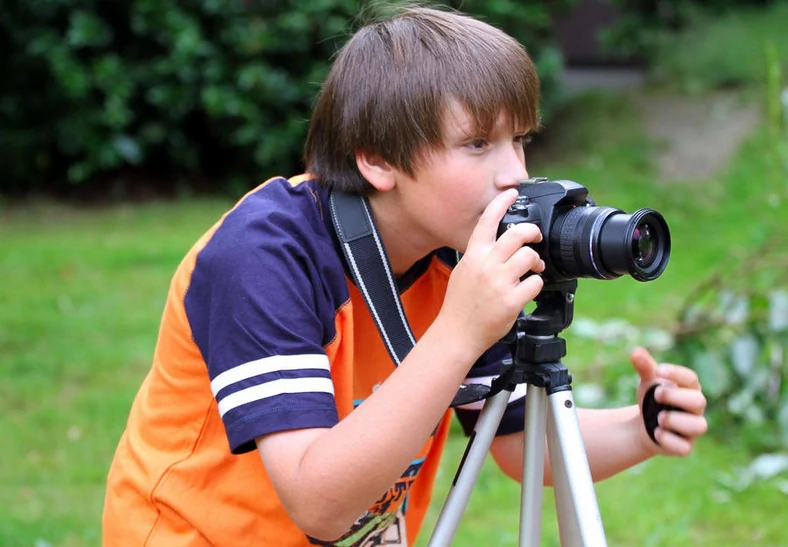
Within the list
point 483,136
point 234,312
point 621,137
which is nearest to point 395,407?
point 234,312

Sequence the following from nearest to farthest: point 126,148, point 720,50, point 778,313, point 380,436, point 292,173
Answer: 1. point 380,436
2. point 778,313
3. point 126,148
4. point 292,173
5. point 720,50

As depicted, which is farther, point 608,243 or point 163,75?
point 163,75

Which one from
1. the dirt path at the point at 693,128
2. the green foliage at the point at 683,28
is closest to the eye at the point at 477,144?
the dirt path at the point at 693,128

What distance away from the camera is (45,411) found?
148 inches

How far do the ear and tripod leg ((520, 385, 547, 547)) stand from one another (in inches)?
17.5

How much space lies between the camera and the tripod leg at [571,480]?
1551 millimetres

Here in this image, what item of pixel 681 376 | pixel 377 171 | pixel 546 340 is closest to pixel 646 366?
pixel 681 376

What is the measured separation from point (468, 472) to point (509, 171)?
20.3 inches

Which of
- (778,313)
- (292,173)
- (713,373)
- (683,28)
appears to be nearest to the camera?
(778,313)

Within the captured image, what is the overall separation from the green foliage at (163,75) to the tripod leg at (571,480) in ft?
17.7

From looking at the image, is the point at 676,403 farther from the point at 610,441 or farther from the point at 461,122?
the point at 461,122

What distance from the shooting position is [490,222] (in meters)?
1.54

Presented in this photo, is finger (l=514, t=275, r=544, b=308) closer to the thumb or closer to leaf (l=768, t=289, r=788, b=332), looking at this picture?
the thumb

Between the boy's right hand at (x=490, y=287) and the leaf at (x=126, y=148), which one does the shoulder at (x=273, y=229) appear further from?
the leaf at (x=126, y=148)
